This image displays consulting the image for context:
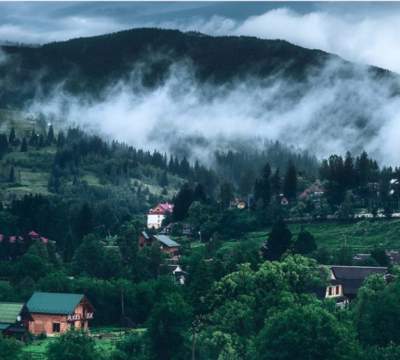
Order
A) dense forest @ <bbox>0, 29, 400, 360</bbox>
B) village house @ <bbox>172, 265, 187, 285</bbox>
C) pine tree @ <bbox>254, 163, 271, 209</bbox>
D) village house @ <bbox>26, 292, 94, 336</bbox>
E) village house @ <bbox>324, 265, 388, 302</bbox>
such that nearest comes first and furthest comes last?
1. dense forest @ <bbox>0, 29, 400, 360</bbox>
2. village house @ <bbox>26, 292, 94, 336</bbox>
3. village house @ <bbox>324, 265, 388, 302</bbox>
4. village house @ <bbox>172, 265, 187, 285</bbox>
5. pine tree @ <bbox>254, 163, 271, 209</bbox>

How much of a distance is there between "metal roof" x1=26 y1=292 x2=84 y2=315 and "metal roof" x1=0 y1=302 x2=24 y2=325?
1.18 m

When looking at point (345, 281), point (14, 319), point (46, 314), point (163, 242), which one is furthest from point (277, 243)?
point (14, 319)

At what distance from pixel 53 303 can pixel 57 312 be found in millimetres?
1169

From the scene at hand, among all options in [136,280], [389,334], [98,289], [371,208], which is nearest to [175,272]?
[136,280]

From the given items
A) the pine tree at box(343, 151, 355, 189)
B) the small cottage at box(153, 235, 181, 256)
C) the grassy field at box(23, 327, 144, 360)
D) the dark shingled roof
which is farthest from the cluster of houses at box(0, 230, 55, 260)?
the pine tree at box(343, 151, 355, 189)

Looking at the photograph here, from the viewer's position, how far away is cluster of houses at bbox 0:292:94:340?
84562 mm

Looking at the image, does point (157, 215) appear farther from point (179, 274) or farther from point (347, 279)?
point (347, 279)

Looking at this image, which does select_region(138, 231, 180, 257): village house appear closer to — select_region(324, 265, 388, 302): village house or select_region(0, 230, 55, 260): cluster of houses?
select_region(0, 230, 55, 260): cluster of houses

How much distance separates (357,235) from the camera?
114812mm

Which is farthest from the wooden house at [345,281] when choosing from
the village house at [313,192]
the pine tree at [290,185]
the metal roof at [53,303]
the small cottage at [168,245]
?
the pine tree at [290,185]

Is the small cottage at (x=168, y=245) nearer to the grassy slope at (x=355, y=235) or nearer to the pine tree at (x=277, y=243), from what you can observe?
the grassy slope at (x=355, y=235)

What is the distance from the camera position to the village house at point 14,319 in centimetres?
8306

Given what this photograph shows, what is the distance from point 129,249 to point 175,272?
27.8 feet

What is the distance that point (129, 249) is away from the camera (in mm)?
109688
